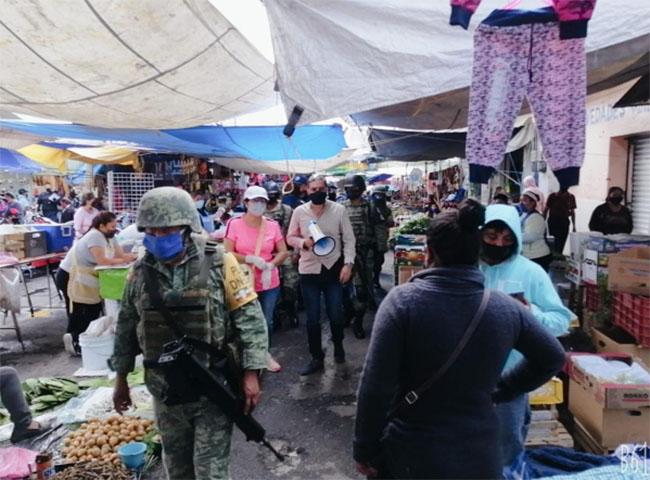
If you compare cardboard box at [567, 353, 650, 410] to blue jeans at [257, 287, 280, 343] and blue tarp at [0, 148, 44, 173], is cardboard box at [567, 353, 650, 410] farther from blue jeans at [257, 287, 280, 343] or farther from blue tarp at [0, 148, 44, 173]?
blue tarp at [0, 148, 44, 173]

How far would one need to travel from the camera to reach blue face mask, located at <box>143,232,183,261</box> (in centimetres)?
230

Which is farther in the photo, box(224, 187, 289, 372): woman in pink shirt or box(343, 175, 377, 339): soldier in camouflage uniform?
box(343, 175, 377, 339): soldier in camouflage uniform

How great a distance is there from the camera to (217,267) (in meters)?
2.41

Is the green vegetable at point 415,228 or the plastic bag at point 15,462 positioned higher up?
the green vegetable at point 415,228

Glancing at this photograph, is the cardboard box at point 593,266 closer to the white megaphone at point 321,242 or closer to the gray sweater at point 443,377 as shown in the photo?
the white megaphone at point 321,242

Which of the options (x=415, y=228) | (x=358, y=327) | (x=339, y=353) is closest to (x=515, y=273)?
(x=339, y=353)

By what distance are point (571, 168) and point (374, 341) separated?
2.01m

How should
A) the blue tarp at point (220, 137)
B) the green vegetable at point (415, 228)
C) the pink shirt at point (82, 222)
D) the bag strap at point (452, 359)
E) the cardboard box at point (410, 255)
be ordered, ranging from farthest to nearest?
1. the pink shirt at point (82, 222)
2. the green vegetable at point (415, 228)
3. the blue tarp at point (220, 137)
4. the cardboard box at point (410, 255)
5. the bag strap at point (452, 359)

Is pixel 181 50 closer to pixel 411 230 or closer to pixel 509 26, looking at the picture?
pixel 509 26

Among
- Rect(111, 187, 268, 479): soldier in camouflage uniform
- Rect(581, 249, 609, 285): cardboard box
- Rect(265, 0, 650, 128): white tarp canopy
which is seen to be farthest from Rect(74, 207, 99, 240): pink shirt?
Rect(581, 249, 609, 285): cardboard box

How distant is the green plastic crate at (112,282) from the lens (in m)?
5.39

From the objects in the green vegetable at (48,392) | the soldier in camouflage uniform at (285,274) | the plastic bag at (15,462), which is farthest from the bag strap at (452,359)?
the soldier in camouflage uniform at (285,274)

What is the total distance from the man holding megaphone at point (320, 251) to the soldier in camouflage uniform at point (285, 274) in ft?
4.54

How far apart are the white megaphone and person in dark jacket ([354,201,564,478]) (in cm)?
286
